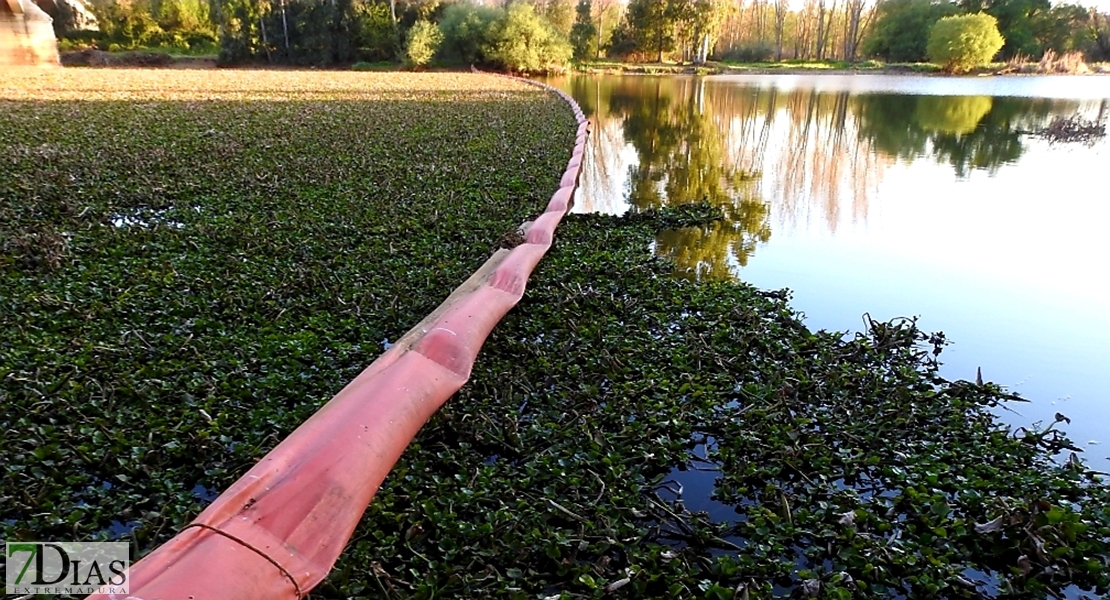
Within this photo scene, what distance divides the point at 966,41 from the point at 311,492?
37.6 m

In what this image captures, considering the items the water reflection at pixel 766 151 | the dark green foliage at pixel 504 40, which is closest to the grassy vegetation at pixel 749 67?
the dark green foliage at pixel 504 40

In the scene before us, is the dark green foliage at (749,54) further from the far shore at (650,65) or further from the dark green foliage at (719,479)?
the dark green foliage at (719,479)

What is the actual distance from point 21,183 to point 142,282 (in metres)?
2.87

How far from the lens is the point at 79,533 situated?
1.80 metres

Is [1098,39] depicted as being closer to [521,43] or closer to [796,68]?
[796,68]

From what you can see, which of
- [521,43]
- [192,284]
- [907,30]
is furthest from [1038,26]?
[192,284]

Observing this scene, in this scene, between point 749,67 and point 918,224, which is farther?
point 749,67

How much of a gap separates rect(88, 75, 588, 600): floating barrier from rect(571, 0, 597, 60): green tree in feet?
113

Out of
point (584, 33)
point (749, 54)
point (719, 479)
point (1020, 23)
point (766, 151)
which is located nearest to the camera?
point (719, 479)

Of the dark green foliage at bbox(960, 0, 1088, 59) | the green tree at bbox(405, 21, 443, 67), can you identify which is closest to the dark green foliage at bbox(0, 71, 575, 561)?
the green tree at bbox(405, 21, 443, 67)

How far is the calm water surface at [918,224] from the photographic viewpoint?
133 inches

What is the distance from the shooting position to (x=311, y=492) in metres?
1.72

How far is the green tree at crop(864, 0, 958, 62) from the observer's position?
36.2 meters

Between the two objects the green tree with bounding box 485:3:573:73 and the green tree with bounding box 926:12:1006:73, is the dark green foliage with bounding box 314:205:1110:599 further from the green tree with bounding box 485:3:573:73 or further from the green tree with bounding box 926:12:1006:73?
the green tree with bounding box 926:12:1006:73
